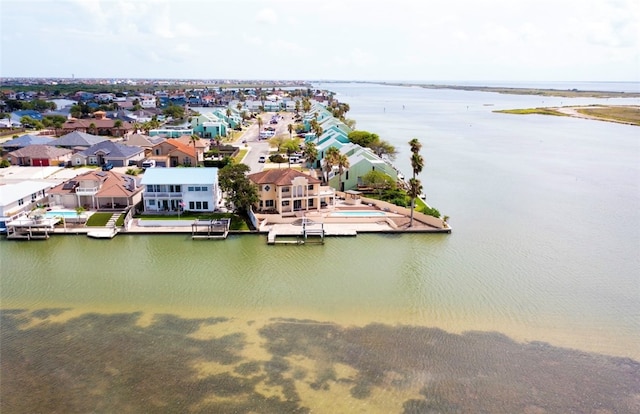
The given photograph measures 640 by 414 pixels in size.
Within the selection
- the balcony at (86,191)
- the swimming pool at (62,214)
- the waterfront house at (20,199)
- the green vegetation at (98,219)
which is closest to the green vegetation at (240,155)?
the balcony at (86,191)

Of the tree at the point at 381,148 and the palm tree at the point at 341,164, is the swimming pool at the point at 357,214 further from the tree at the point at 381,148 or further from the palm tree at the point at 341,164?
the tree at the point at 381,148

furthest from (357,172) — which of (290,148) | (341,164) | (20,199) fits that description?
(20,199)

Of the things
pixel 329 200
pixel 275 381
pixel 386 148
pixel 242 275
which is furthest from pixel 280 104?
pixel 275 381

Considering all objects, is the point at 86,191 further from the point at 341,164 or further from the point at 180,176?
the point at 341,164

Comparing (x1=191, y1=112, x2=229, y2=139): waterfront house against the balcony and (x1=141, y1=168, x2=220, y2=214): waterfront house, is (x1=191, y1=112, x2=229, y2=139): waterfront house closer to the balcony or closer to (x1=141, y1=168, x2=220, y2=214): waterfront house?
the balcony

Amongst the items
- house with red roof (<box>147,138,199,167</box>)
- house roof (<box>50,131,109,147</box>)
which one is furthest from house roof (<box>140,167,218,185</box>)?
house roof (<box>50,131,109,147</box>)

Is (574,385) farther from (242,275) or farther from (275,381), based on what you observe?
(242,275)
